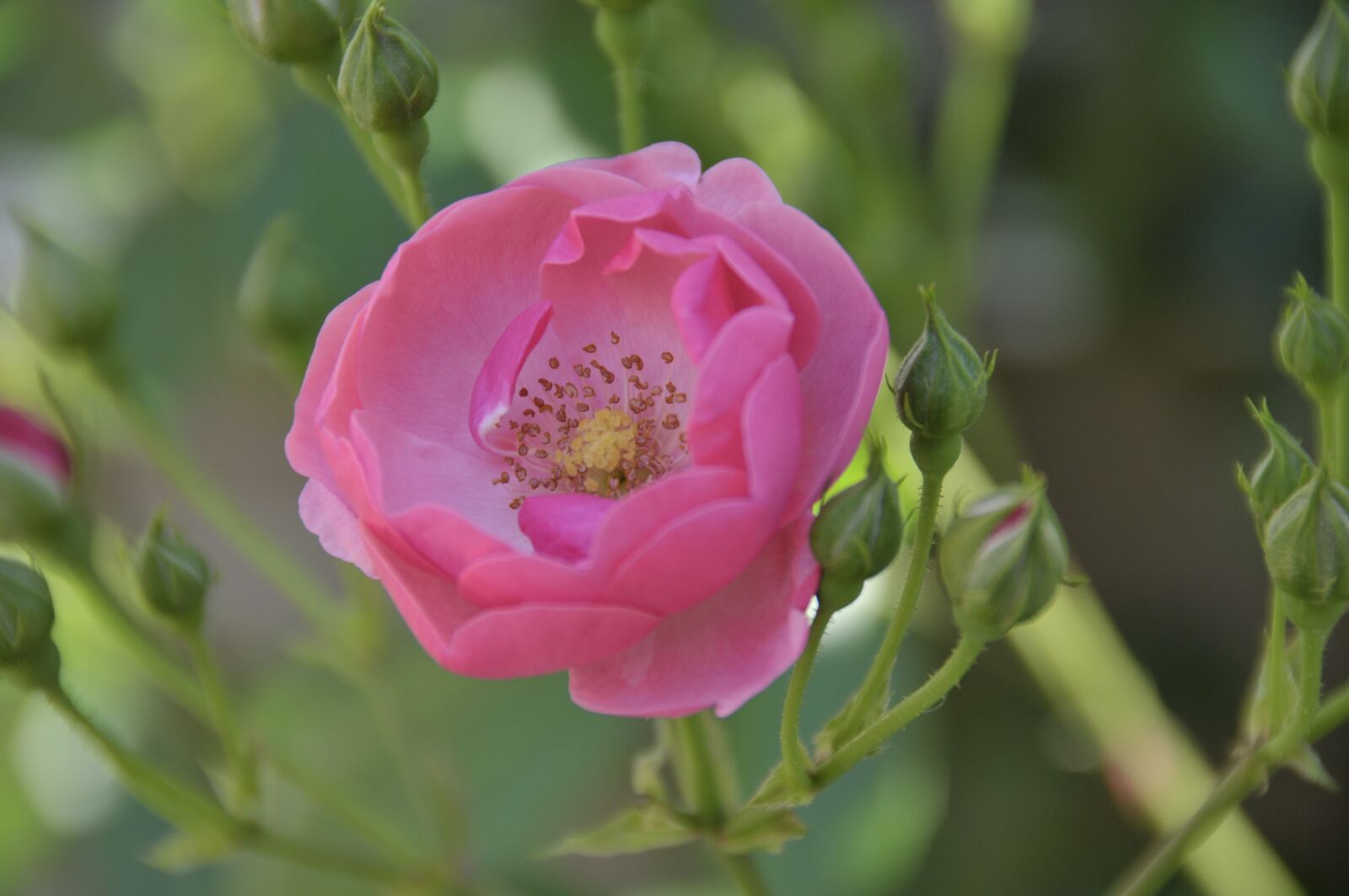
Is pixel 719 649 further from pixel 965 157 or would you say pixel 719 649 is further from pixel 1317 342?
pixel 965 157

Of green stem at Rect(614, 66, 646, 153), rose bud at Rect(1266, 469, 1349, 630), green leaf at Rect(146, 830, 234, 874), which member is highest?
green stem at Rect(614, 66, 646, 153)

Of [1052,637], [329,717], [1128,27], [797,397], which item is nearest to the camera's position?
[797,397]

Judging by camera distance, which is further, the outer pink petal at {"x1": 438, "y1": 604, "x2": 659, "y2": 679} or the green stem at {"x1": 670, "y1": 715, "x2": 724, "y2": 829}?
the green stem at {"x1": 670, "y1": 715, "x2": 724, "y2": 829}

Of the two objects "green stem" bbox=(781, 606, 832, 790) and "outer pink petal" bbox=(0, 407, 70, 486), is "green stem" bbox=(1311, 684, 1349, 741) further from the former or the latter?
"outer pink petal" bbox=(0, 407, 70, 486)

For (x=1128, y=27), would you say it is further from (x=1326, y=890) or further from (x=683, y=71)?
(x=1326, y=890)

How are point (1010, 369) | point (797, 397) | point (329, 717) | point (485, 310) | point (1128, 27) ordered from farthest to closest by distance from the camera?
point (1010, 369)
point (1128, 27)
point (329, 717)
point (485, 310)
point (797, 397)

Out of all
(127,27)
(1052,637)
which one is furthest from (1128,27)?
(127,27)

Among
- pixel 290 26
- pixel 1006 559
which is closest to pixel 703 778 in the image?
pixel 1006 559

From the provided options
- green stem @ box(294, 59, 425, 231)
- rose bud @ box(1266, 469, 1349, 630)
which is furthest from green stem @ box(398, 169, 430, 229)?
rose bud @ box(1266, 469, 1349, 630)

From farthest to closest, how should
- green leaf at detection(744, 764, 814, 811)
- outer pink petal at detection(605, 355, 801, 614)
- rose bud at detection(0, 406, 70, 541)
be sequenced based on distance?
rose bud at detection(0, 406, 70, 541) → green leaf at detection(744, 764, 814, 811) → outer pink petal at detection(605, 355, 801, 614)
